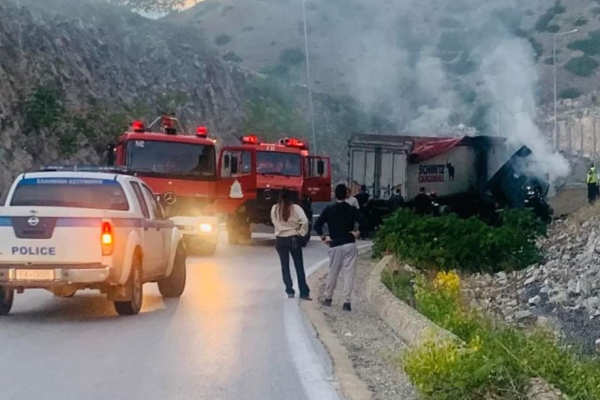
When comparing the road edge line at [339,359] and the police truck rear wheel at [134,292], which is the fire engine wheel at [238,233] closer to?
the road edge line at [339,359]

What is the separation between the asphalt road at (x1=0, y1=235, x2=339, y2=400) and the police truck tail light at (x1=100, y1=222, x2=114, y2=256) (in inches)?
35.2

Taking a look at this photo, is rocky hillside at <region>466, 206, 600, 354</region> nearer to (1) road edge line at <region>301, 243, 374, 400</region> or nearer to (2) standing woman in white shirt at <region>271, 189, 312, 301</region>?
(1) road edge line at <region>301, 243, 374, 400</region>

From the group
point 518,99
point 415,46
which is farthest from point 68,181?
point 415,46

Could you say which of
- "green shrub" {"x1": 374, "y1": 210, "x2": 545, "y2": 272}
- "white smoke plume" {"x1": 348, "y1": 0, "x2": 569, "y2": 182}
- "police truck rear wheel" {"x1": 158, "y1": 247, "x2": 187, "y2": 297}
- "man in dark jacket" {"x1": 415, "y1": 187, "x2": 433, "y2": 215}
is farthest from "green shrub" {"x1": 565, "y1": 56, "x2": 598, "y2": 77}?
"police truck rear wheel" {"x1": 158, "y1": 247, "x2": 187, "y2": 297}

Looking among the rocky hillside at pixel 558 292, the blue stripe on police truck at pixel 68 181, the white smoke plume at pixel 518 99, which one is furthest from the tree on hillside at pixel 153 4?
the blue stripe on police truck at pixel 68 181

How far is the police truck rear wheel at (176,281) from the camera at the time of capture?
16234 millimetres

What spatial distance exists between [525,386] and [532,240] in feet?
56.8

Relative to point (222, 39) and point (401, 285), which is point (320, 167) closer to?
point (401, 285)

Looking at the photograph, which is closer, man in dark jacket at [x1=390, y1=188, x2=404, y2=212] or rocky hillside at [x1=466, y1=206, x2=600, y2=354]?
rocky hillside at [x1=466, y1=206, x2=600, y2=354]

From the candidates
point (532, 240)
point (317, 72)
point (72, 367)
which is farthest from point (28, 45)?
point (317, 72)

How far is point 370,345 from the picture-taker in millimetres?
11695

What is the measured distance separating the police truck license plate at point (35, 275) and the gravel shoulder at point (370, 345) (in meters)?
3.37

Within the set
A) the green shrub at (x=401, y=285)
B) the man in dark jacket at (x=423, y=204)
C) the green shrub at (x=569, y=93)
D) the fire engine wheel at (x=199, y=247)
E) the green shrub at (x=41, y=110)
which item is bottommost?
the green shrub at (x=401, y=285)

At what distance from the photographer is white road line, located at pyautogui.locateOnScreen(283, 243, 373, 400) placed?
898 centimetres
